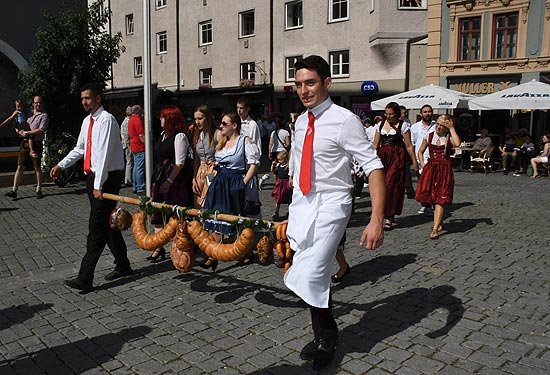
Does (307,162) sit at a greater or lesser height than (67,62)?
lesser

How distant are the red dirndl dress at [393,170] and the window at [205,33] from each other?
90.6 feet

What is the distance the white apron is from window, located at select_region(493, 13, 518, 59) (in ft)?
68.9

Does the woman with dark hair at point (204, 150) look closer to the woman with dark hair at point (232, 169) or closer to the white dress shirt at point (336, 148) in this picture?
the woman with dark hair at point (232, 169)

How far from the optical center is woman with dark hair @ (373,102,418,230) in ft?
26.5

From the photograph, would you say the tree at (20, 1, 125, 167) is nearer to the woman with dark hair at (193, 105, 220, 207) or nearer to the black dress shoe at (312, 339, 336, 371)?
the woman with dark hair at (193, 105, 220, 207)

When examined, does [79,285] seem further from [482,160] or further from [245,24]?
[245,24]

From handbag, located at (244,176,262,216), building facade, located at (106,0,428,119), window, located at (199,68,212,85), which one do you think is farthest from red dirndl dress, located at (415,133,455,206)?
window, located at (199,68,212,85)

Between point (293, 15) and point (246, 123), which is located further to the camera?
point (293, 15)

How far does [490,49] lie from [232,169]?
756 inches

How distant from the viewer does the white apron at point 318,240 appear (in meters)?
3.47

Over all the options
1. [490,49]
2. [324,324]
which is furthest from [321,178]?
[490,49]

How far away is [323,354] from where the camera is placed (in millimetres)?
3672

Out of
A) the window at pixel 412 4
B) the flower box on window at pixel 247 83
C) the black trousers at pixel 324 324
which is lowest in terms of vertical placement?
the black trousers at pixel 324 324

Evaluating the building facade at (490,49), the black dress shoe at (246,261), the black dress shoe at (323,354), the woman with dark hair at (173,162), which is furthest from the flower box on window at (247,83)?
the black dress shoe at (323,354)
